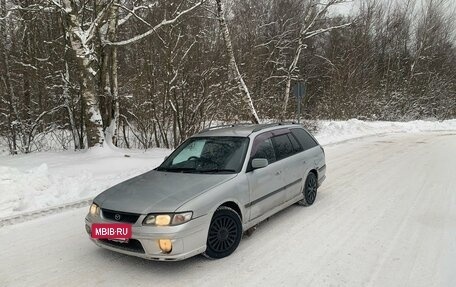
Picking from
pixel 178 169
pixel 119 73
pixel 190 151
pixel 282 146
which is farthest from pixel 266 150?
pixel 119 73

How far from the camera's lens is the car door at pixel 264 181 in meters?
5.06

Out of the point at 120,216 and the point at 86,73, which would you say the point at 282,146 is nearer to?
the point at 120,216

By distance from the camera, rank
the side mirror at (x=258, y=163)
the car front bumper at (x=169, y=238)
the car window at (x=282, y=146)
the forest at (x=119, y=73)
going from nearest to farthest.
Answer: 1. the car front bumper at (x=169, y=238)
2. the side mirror at (x=258, y=163)
3. the car window at (x=282, y=146)
4. the forest at (x=119, y=73)

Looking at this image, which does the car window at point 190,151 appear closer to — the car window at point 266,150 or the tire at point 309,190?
the car window at point 266,150

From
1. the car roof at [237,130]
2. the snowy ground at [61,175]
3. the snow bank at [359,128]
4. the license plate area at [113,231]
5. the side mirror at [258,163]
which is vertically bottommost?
the snow bank at [359,128]

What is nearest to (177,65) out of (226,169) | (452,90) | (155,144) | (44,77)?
(155,144)

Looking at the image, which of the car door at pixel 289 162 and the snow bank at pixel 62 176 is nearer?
the car door at pixel 289 162

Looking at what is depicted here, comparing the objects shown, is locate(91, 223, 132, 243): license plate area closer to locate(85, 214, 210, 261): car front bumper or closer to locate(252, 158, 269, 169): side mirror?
locate(85, 214, 210, 261): car front bumper

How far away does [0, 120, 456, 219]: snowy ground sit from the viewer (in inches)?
263

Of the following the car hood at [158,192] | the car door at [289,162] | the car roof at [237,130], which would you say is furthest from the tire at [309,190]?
the car hood at [158,192]

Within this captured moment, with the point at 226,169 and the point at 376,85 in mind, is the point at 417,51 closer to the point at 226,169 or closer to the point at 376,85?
the point at 376,85

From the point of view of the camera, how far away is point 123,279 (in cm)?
407

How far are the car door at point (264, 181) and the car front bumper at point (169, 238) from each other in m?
0.99

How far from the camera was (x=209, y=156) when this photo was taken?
541cm
